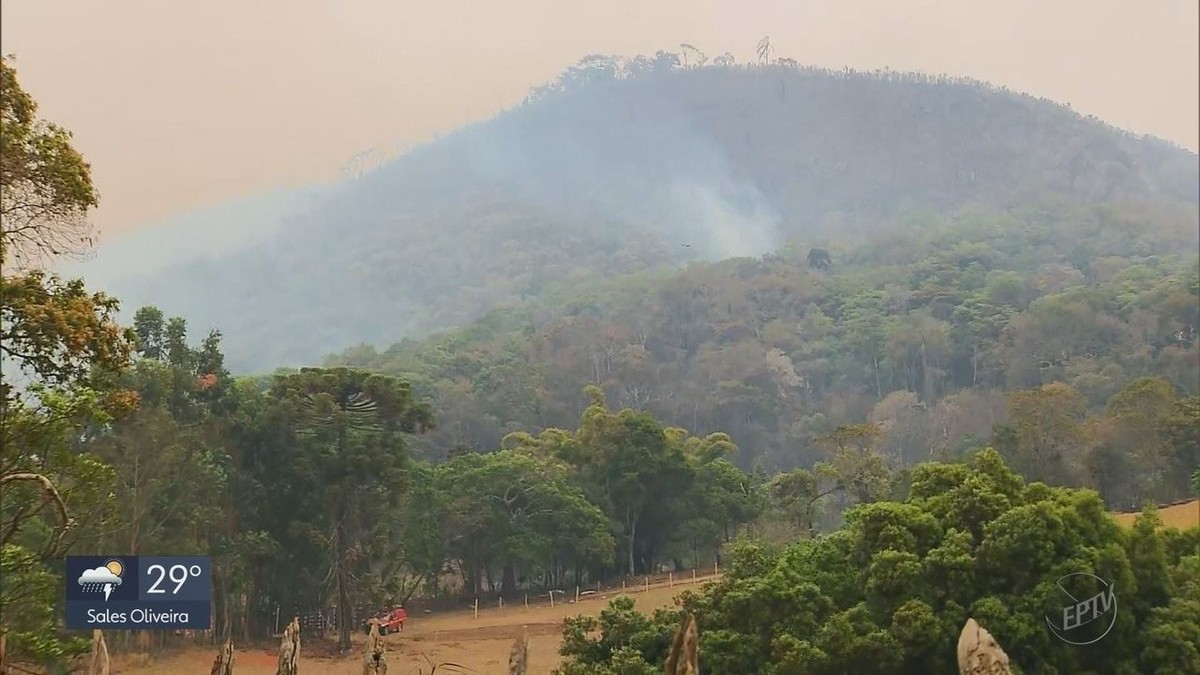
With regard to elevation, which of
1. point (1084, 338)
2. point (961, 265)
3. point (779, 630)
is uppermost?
point (961, 265)

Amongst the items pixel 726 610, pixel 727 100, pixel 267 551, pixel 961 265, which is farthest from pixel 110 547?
pixel 727 100

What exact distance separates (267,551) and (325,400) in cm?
354

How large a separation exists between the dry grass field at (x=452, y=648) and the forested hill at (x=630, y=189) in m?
64.9

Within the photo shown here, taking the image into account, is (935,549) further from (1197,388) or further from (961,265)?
(961,265)

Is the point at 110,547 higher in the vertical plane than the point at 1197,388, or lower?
lower

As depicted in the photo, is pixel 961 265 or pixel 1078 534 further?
pixel 961 265

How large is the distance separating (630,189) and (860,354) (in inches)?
4179

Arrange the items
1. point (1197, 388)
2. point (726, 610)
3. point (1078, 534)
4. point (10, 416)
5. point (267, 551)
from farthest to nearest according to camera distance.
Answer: point (1197, 388) → point (267, 551) → point (726, 610) → point (1078, 534) → point (10, 416)

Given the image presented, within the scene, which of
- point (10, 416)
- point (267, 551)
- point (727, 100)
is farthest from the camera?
point (727, 100)

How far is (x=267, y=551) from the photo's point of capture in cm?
2236
